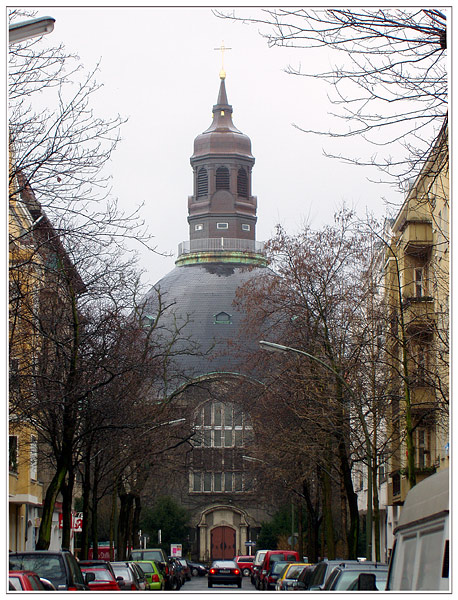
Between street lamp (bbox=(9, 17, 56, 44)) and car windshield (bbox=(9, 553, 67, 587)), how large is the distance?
1008 cm

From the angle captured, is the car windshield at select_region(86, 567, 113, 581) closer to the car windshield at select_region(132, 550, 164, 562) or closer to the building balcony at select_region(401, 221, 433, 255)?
the building balcony at select_region(401, 221, 433, 255)

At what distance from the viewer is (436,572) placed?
9031mm

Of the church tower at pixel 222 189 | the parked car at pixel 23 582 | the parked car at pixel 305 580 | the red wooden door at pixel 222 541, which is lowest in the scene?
the red wooden door at pixel 222 541

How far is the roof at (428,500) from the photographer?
8.96m

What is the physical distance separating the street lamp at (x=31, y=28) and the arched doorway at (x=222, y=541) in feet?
346

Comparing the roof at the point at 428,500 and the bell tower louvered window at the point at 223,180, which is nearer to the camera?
the roof at the point at 428,500

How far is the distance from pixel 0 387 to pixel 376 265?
99.0ft

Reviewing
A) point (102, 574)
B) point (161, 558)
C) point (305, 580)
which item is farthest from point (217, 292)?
point (102, 574)

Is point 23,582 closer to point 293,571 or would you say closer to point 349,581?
point 349,581

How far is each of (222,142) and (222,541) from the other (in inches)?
1915

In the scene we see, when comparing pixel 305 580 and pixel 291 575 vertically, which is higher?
pixel 305 580

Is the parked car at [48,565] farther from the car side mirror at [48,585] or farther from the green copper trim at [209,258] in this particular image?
the green copper trim at [209,258]

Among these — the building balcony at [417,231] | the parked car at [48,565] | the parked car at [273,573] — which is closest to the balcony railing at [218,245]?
the building balcony at [417,231]

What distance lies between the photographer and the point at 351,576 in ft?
56.4
